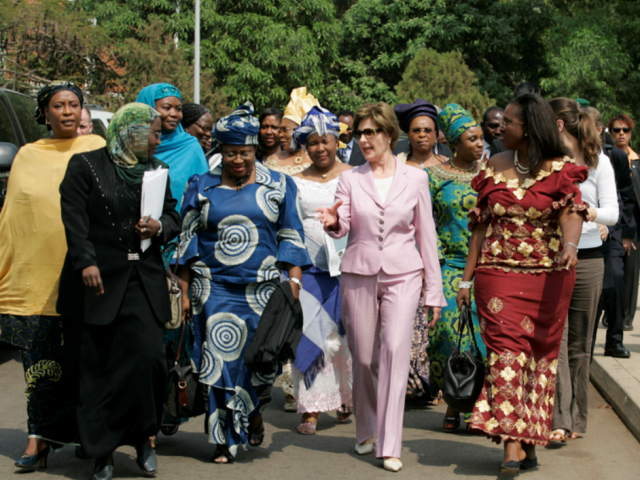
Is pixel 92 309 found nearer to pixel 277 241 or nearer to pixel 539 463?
pixel 277 241

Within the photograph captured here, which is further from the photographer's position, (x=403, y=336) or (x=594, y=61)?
(x=594, y=61)

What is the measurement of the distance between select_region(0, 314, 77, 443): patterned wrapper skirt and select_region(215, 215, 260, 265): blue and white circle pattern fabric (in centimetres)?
109

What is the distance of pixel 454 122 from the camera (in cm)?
735

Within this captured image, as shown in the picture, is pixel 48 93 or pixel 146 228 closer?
pixel 146 228

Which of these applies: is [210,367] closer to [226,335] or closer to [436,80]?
[226,335]

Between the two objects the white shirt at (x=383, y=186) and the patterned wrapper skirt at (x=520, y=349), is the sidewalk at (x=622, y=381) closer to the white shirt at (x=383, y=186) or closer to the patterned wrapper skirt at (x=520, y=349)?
the patterned wrapper skirt at (x=520, y=349)

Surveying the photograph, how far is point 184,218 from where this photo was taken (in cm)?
603

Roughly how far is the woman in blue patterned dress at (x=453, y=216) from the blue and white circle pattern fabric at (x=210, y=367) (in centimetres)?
190

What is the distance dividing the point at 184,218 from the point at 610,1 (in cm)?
3034

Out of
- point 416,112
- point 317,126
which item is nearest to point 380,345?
point 317,126

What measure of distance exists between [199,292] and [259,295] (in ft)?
1.25

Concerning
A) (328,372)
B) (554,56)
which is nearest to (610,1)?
(554,56)

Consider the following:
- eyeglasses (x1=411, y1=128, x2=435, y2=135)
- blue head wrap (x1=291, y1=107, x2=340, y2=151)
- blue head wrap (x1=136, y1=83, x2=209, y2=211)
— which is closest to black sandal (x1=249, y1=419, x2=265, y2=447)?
blue head wrap (x1=136, y1=83, x2=209, y2=211)

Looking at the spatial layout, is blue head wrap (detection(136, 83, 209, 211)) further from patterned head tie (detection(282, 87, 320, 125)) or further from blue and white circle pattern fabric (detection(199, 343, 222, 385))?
patterned head tie (detection(282, 87, 320, 125))
